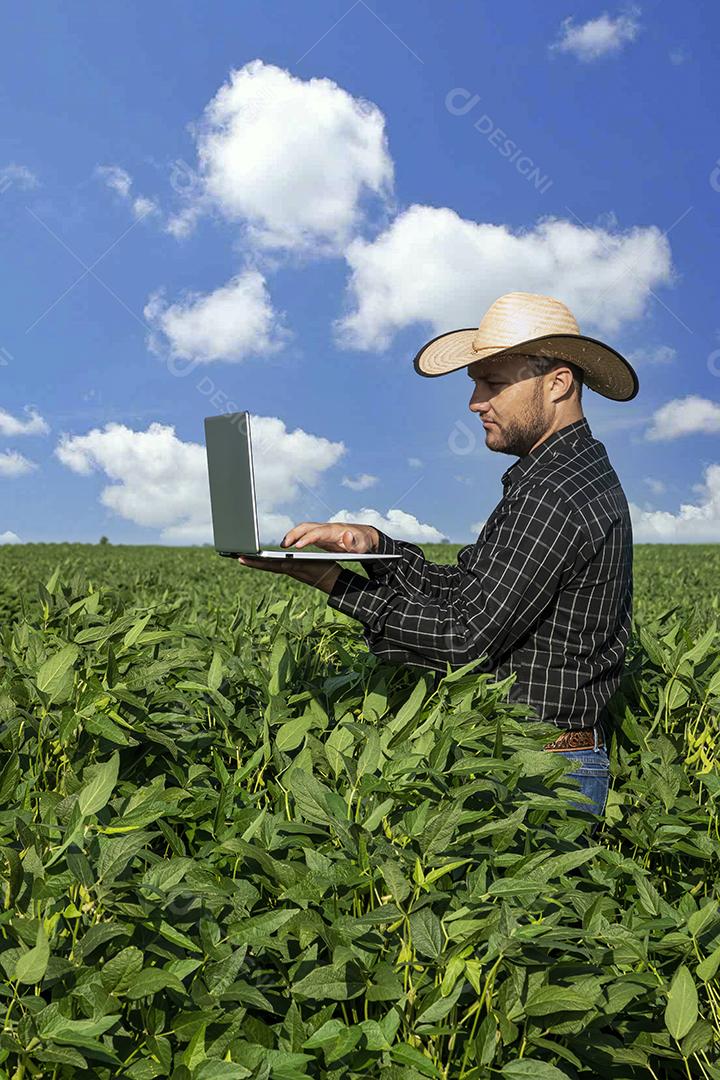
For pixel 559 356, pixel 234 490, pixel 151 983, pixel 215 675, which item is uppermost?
pixel 559 356

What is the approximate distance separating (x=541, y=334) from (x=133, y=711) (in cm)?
189

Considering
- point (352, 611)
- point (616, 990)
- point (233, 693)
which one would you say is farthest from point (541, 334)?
point (616, 990)

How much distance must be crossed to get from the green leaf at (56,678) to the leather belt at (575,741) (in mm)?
1527

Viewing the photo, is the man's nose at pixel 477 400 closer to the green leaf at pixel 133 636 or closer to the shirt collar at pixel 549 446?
the shirt collar at pixel 549 446

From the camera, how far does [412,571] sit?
11.2 feet

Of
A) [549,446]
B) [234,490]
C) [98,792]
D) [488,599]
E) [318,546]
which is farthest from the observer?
[549,446]

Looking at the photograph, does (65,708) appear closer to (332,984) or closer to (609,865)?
(332,984)

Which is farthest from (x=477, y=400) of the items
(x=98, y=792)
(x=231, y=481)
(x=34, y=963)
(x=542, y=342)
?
(x=34, y=963)

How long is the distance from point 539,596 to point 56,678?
1.44 m

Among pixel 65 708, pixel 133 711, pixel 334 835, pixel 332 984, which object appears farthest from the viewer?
pixel 133 711

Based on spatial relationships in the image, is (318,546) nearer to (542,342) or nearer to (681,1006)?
(542,342)

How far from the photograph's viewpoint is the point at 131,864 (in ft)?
6.67

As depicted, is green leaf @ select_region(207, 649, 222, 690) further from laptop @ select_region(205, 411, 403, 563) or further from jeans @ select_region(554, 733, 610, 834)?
jeans @ select_region(554, 733, 610, 834)

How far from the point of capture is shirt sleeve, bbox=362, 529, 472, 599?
316cm
